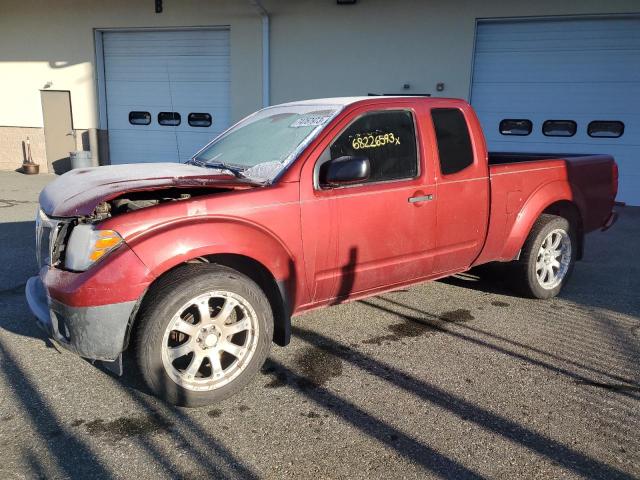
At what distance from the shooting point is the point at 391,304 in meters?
4.67

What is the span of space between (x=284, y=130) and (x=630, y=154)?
9395mm

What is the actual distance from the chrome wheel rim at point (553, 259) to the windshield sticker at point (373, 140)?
6.42ft

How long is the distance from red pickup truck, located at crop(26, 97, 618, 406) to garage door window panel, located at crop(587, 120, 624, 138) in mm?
7016

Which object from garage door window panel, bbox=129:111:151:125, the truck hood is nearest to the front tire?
the truck hood

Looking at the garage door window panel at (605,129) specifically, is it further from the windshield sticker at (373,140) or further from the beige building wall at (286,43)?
the windshield sticker at (373,140)

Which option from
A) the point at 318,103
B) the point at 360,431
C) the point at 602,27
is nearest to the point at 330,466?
the point at 360,431

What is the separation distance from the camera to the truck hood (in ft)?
9.34

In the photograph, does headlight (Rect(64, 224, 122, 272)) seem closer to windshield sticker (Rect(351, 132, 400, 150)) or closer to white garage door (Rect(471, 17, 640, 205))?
windshield sticker (Rect(351, 132, 400, 150))

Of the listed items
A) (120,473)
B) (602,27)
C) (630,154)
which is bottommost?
(120,473)

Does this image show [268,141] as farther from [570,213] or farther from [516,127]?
[516,127]

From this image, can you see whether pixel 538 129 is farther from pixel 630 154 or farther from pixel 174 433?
pixel 174 433

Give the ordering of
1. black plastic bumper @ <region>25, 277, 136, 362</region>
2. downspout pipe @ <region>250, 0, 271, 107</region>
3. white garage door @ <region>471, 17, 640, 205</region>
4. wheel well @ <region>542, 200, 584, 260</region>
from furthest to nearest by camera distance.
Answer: downspout pipe @ <region>250, 0, 271, 107</region>, white garage door @ <region>471, 17, 640, 205</region>, wheel well @ <region>542, 200, 584, 260</region>, black plastic bumper @ <region>25, 277, 136, 362</region>

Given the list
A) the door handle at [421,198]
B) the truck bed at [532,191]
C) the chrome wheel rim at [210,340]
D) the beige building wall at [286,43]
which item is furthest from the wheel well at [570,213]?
the beige building wall at [286,43]

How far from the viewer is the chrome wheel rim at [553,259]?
189 inches
